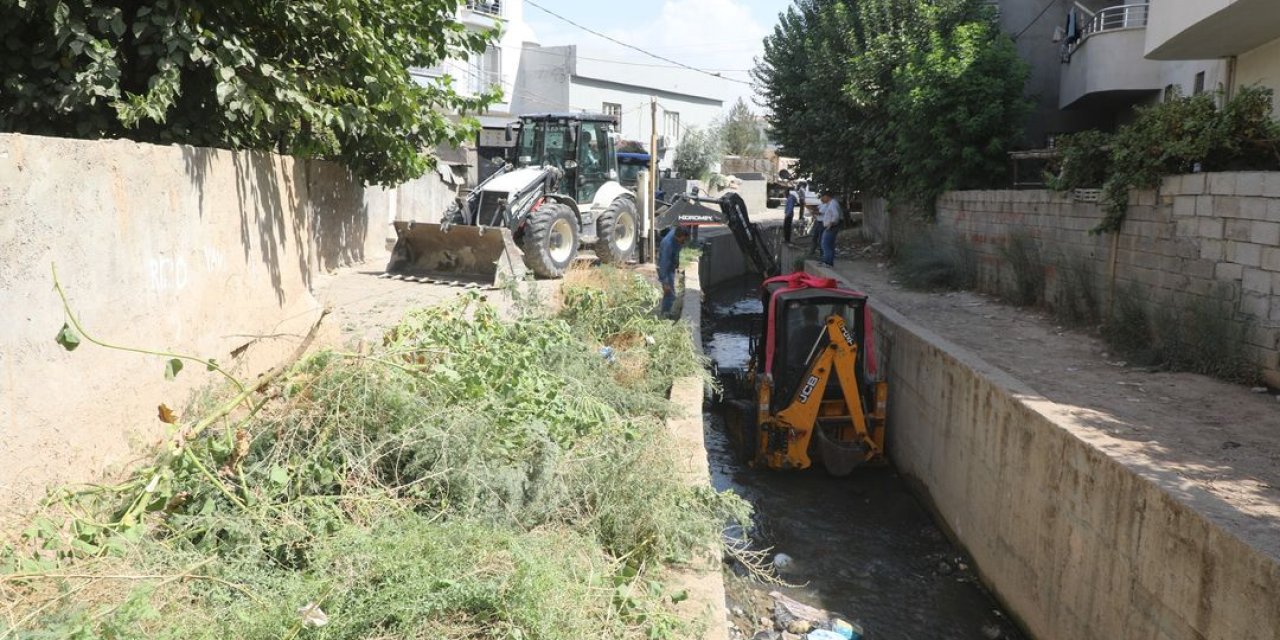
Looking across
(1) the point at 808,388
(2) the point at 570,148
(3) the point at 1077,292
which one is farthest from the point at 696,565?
(2) the point at 570,148

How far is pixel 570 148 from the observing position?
15180mm

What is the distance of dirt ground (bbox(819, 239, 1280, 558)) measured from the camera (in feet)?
17.1

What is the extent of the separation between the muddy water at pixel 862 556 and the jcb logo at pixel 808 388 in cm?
114

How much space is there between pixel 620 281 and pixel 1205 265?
5.96 m

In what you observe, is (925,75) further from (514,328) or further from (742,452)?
(514,328)

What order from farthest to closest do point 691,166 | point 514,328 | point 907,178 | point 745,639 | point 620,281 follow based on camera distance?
point 691,166 < point 907,178 < point 620,281 < point 745,639 < point 514,328

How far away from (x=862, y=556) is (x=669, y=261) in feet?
19.6

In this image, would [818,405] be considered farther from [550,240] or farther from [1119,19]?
[1119,19]

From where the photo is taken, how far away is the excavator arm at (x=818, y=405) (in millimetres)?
9570

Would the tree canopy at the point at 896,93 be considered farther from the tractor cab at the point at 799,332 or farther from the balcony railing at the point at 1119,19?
the tractor cab at the point at 799,332

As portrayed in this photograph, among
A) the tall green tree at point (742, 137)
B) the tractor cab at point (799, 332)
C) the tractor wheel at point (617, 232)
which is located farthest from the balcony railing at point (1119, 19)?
the tall green tree at point (742, 137)

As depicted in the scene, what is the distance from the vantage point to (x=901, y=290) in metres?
14.9

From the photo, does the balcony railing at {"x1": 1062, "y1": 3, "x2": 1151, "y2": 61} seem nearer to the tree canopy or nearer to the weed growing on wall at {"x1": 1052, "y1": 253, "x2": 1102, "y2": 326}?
the tree canopy

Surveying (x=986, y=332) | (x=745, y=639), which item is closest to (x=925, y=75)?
(x=986, y=332)
